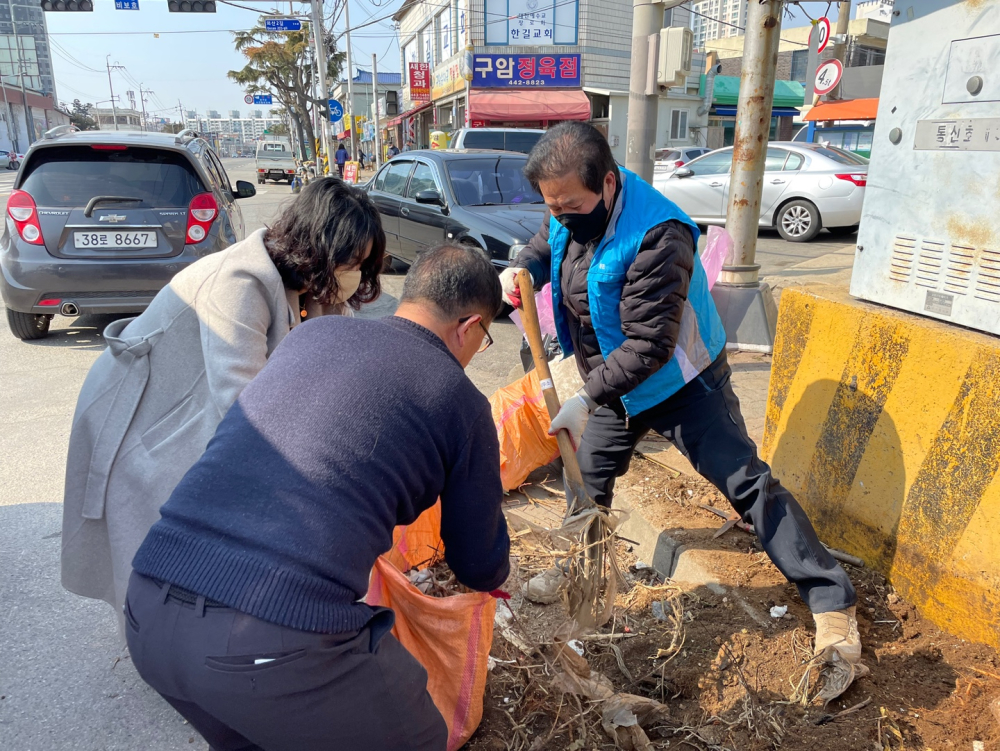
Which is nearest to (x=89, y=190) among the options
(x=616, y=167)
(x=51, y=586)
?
(x=51, y=586)

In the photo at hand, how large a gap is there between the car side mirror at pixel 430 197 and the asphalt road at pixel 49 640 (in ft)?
11.3

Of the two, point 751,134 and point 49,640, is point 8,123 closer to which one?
point 751,134

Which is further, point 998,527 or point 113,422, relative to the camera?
point 998,527

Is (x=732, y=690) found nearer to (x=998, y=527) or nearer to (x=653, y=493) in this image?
(x=998, y=527)

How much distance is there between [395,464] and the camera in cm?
142

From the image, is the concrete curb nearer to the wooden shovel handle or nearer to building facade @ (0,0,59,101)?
the wooden shovel handle

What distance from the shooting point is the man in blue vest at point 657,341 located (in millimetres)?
2430

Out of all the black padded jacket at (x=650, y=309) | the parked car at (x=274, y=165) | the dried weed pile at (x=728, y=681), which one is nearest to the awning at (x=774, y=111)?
the parked car at (x=274, y=165)

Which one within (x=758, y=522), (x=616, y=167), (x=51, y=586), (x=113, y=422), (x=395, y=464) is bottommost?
(x=51, y=586)

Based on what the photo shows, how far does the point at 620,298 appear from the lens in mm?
2555

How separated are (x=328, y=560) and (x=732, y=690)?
1.62 meters

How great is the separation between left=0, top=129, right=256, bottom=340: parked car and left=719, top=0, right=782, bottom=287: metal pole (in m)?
4.48

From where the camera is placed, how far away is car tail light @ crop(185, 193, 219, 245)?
616 cm

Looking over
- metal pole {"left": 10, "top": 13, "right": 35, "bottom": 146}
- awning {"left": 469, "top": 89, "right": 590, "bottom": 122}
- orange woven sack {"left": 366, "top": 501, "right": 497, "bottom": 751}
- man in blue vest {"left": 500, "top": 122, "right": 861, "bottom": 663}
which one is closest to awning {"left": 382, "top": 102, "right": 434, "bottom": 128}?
awning {"left": 469, "top": 89, "right": 590, "bottom": 122}
